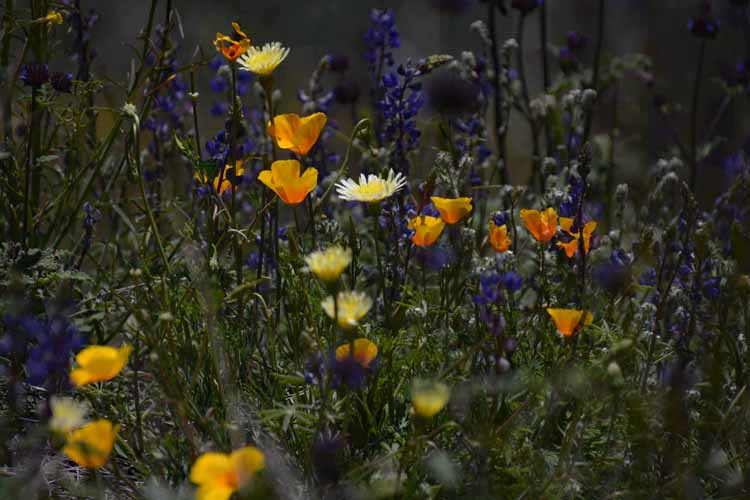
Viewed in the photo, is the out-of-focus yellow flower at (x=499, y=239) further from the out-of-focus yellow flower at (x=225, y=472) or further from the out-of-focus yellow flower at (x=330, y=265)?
the out-of-focus yellow flower at (x=225, y=472)

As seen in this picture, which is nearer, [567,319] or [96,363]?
[96,363]

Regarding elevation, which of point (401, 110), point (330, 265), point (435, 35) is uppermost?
point (435, 35)

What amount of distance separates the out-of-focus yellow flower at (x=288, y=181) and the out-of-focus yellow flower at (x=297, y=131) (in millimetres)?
94

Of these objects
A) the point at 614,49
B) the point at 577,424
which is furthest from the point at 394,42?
the point at 614,49

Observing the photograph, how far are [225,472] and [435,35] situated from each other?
665 centimetres

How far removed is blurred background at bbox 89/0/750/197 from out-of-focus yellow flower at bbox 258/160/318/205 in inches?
179

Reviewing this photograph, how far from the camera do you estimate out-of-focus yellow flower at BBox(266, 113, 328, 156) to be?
2.06 metres

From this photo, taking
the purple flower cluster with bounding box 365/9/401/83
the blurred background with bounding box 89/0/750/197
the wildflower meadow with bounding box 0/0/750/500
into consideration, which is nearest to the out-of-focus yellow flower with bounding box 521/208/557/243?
the wildflower meadow with bounding box 0/0/750/500

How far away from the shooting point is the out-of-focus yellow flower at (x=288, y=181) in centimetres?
198

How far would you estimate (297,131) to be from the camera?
208 centimetres

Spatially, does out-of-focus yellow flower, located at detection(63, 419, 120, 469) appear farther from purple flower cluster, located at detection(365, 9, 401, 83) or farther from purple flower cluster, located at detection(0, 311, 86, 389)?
purple flower cluster, located at detection(365, 9, 401, 83)

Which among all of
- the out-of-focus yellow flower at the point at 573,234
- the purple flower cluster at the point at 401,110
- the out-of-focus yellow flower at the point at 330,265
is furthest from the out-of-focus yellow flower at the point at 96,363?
the purple flower cluster at the point at 401,110

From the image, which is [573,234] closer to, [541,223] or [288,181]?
[541,223]

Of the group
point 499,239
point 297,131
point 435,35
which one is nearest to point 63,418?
point 297,131
